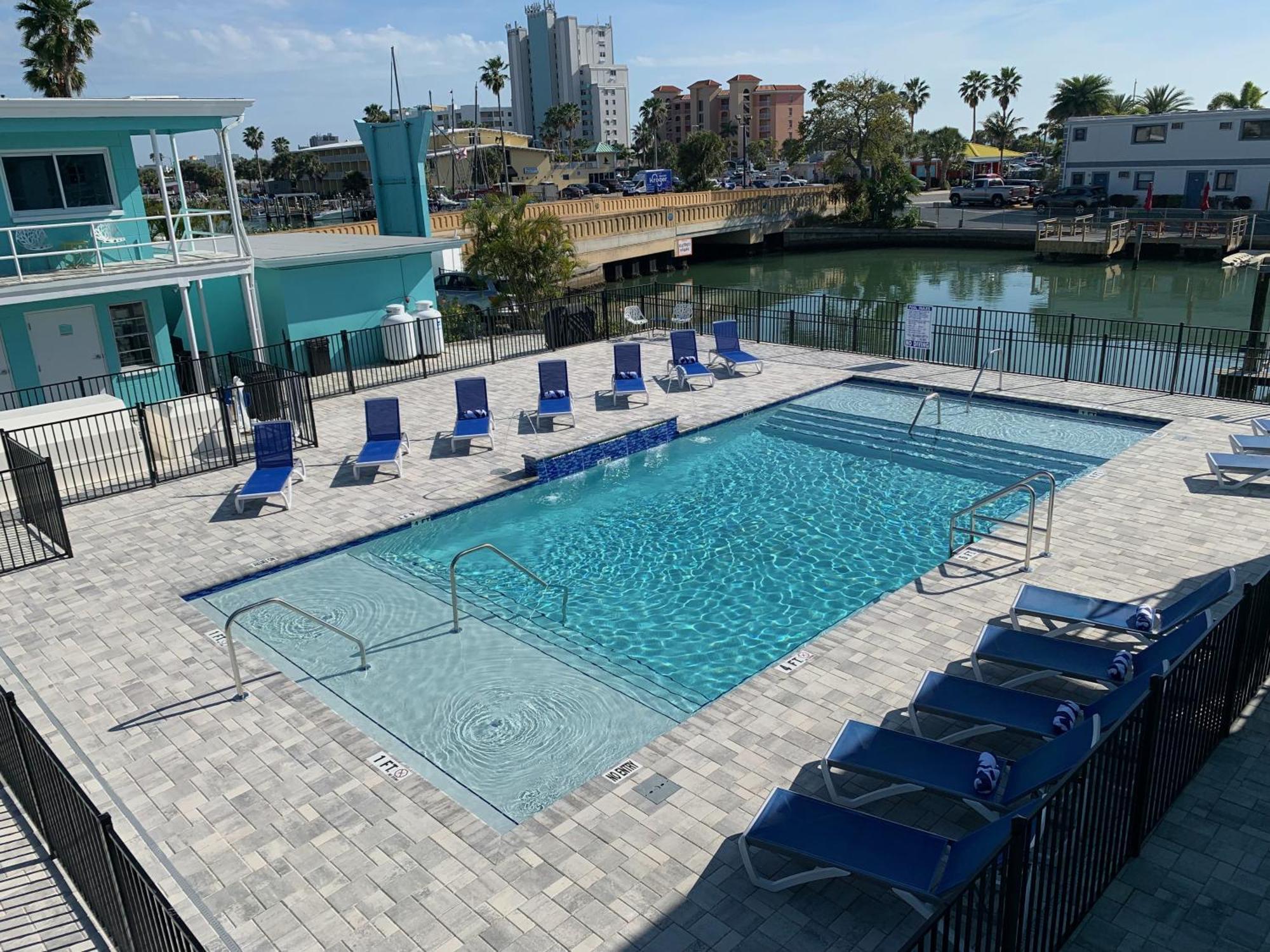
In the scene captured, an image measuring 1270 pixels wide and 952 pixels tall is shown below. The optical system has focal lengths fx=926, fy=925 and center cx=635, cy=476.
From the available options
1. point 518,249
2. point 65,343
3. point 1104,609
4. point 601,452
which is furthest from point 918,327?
point 65,343

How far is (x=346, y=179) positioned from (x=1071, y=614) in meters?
96.8

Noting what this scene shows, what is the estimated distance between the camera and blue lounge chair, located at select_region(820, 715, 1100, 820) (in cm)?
610

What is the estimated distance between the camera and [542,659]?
9469 mm

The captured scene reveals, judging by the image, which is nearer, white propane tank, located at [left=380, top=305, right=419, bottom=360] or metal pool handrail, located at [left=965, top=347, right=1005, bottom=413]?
metal pool handrail, located at [left=965, top=347, right=1005, bottom=413]

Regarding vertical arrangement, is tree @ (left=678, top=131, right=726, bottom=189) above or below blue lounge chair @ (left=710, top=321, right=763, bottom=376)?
above

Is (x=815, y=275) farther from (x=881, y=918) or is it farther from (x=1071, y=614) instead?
(x=881, y=918)

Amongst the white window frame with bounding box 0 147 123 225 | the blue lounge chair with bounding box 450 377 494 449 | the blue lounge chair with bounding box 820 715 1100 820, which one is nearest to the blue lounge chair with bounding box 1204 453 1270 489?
the blue lounge chair with bounding box 820 715 1100 820

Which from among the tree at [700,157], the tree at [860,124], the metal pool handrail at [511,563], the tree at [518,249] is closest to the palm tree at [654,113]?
the tree at [700,157]

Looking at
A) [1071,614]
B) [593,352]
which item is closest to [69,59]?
[593,352]

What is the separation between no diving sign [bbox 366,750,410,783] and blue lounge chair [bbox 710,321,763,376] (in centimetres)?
1356

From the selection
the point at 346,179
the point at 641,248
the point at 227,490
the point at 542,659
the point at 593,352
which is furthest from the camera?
the point at 346,179

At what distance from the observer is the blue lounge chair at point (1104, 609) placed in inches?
327

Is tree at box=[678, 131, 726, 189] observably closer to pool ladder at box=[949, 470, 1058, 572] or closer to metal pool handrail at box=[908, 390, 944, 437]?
metal pool handrail at box=[908, 390, 944, 437]

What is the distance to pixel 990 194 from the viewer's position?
66.1 metres
